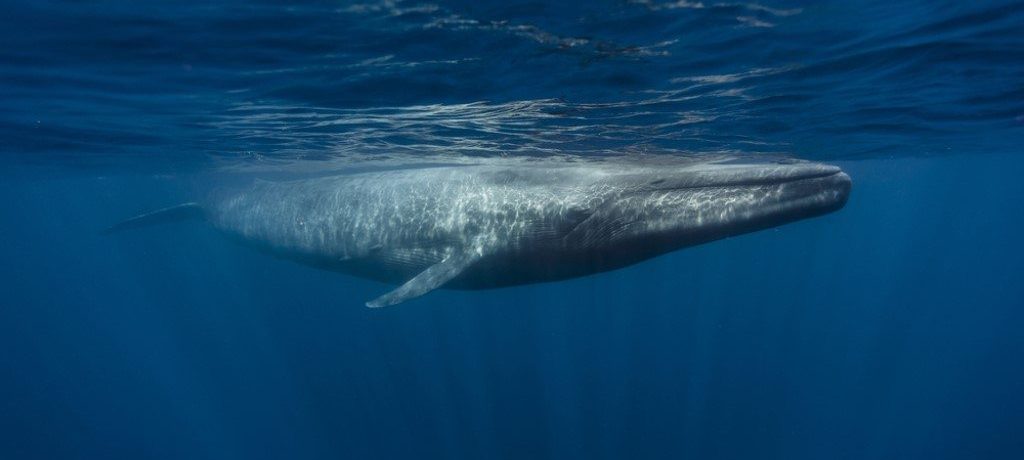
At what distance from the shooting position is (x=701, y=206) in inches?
293

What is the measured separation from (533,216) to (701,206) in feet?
7.94

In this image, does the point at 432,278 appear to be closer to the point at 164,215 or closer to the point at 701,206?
the point at 701,206

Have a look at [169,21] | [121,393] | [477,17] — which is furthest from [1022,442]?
[121,393]

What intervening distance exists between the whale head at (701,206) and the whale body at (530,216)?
1cm

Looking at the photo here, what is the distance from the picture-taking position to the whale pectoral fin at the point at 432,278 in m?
7.92

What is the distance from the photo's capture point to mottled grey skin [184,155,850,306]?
7328 mm

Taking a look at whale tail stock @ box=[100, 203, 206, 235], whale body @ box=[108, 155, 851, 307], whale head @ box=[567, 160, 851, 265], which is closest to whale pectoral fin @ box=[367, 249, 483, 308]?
whale body @ box=[108, 155, 851, 307]

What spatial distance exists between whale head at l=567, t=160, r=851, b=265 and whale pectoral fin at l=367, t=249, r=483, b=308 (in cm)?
168

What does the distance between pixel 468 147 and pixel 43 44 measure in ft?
32.7

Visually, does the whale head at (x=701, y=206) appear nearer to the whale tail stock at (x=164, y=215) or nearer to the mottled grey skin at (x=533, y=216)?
the mottled grey skin at (x=533, y=216)

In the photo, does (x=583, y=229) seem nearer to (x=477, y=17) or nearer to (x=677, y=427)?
(x=477, y=17)

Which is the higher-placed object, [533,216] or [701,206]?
[701,206]

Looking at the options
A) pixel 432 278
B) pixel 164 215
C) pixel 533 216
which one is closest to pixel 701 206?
pixel 533 216

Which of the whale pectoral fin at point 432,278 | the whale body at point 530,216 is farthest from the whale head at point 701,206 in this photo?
the whale pectoral fin at point 432,278
